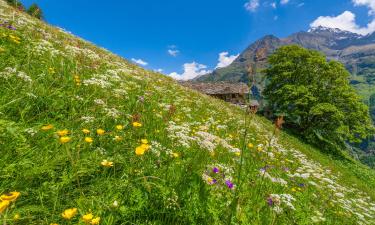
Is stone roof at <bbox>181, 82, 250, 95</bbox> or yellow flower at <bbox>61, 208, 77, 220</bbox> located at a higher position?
stone roof at <bbox>181, 82, 250, 95</bbox>

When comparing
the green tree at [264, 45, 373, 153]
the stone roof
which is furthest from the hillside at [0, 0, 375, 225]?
the stone roof

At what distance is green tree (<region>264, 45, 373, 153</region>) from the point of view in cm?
3984

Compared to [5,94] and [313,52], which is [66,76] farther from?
[313,52]

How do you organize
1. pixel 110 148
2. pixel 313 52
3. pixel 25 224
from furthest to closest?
pixel 313 52, pixel 110 148, pixel 25 224

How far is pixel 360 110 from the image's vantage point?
40250 millimetres

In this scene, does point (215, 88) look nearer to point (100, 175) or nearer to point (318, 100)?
point (318, 100)

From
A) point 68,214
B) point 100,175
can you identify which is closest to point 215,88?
point 100,175

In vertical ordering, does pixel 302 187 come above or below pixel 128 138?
below

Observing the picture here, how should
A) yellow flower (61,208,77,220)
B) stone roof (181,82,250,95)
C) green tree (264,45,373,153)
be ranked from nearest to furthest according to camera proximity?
yellow flower (61,208,77,220), green tree (264,45,373,153), stone roof (181,82,250,95)

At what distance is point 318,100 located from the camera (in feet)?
140

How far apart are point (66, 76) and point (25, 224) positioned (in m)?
4.39

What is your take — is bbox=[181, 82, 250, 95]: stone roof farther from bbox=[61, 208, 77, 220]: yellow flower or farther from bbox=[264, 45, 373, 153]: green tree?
bbox=[61, 208, 77, 220]: yellow flower

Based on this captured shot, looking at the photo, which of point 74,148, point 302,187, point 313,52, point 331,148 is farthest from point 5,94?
point 313,52

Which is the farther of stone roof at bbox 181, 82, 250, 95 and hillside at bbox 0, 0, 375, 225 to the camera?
stone roof at bbox 181, 82, 250, 95
